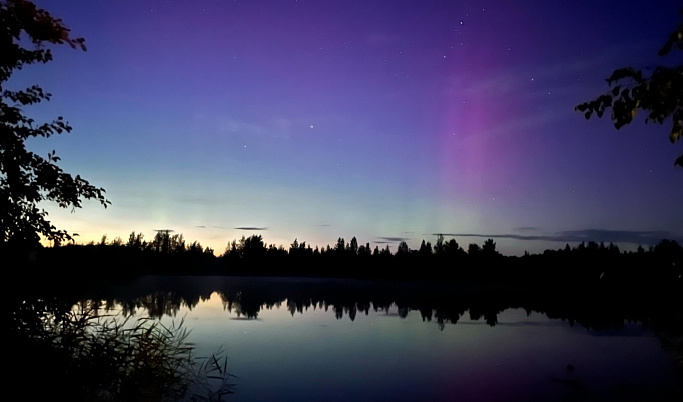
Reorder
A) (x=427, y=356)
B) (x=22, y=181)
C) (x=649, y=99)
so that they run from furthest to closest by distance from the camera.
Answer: (x=427, y=356), (x=22, y=181), (x=649, y=99)

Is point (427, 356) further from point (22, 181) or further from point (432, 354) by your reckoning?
point (22, 181)

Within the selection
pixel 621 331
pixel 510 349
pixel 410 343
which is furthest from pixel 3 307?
pixel 621 331

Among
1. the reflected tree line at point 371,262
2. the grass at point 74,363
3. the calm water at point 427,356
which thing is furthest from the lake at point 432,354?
the reflected tree line at point 371,262

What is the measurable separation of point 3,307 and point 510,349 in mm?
33272

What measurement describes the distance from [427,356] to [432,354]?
2.80 ft

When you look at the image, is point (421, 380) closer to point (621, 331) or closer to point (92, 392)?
point (92, 392)

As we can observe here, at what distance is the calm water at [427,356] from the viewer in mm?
23906

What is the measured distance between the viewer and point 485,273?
489ft

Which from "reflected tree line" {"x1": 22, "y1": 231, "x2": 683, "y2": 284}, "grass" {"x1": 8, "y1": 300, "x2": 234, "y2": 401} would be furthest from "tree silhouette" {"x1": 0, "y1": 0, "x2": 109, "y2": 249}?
"reflected tree line" {"x1": 22, "y1": 231, "x2": 683, "y2": 284}

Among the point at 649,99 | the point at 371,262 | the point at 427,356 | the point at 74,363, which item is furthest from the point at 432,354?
the point at 371,262

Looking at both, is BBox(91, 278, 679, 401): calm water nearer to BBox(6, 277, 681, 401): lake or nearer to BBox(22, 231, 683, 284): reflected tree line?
BBox(6, 277, 681, 401): lake

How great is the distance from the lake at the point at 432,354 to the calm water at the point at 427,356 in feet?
0.24

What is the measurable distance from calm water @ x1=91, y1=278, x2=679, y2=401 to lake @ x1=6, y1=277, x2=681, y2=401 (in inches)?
2.9

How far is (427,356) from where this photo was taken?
3297cm
